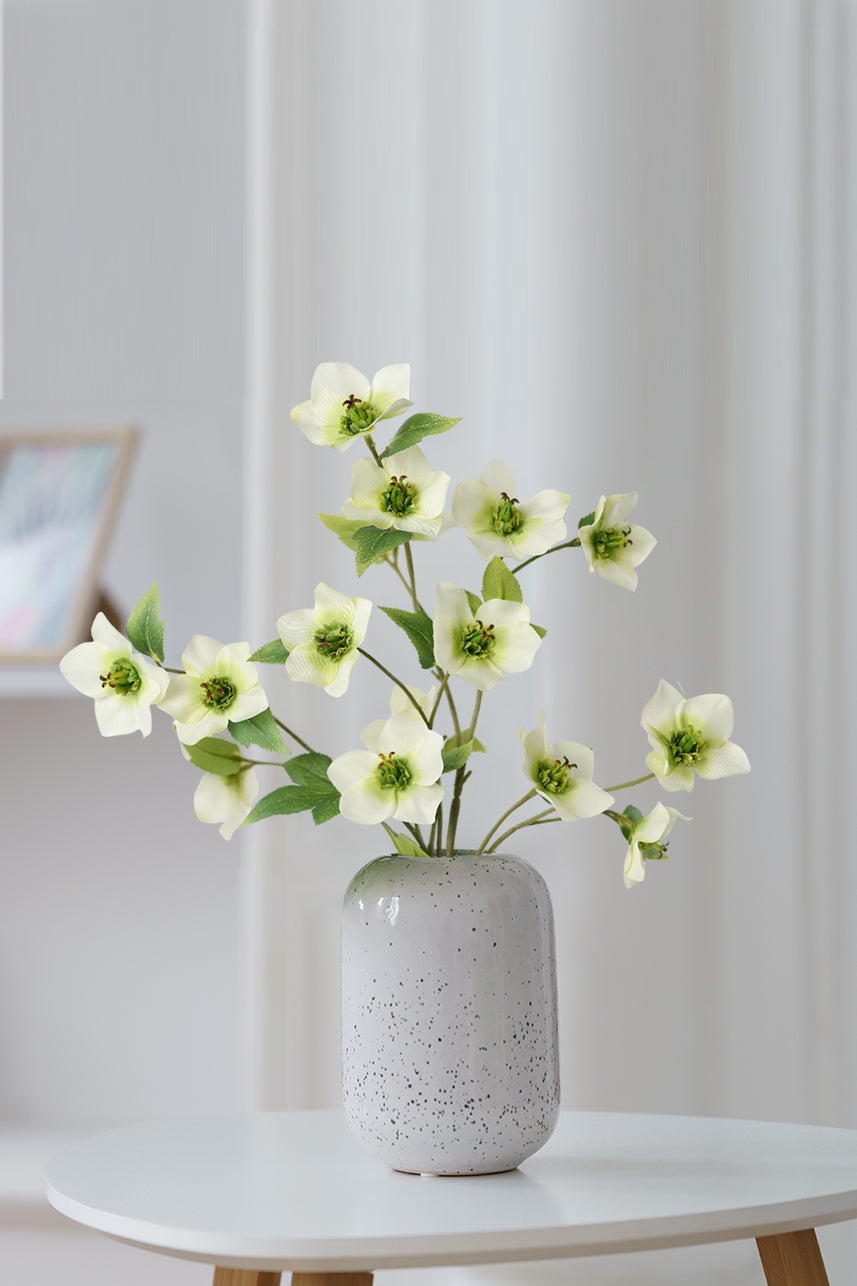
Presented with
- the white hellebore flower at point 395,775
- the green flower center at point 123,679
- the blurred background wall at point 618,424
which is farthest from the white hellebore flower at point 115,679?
the blurred background wall at point 618,424

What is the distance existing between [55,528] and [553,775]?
107 cm

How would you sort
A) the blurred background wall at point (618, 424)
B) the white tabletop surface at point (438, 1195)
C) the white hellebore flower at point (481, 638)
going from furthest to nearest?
the blurred background wall at point (618, 424) → the white hellebore flower at point (481, 638) → the white tabletop surface at point (438, 1195)

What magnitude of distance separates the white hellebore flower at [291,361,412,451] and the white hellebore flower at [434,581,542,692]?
0.11 metres

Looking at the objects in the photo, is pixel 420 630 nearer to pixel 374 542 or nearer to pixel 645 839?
pixel 374 542

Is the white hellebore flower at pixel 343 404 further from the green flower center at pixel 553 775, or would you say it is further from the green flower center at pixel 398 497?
the green flower center at pixel 553 775

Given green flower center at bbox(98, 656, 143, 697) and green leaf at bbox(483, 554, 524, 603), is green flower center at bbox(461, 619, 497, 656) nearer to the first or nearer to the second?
green leaf at bbox(483, 554, 524, 603)

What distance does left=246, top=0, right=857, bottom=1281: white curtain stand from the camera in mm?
1154

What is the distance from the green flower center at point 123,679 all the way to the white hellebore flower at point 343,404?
0.17 meters

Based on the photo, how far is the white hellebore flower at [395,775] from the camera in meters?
0.73

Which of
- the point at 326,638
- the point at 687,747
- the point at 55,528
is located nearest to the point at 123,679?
the point at 326,638

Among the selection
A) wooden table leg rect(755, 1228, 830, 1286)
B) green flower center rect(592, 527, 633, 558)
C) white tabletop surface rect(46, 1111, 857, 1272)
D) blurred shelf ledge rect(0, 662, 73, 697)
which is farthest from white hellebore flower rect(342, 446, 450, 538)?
blurred shelf ledge rect(0, 662, 73, 697)

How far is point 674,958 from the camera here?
114cm

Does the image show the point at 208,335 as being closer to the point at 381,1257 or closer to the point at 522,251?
the point at 522,251

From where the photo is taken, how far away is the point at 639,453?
1175 millimetres
